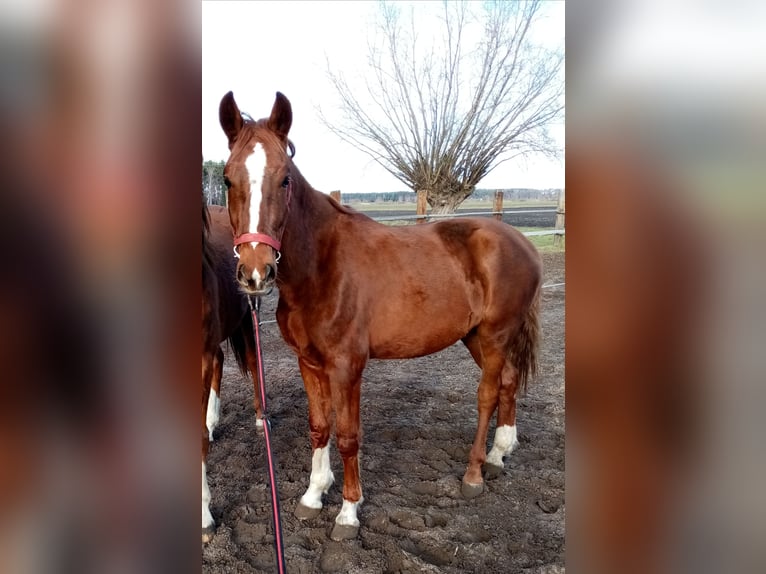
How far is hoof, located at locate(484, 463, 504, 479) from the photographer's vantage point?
2.83 m

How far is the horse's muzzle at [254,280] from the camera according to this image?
1718mm

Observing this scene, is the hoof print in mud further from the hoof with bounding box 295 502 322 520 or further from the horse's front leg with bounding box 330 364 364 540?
the hoof with bounding box 295 502 322 520

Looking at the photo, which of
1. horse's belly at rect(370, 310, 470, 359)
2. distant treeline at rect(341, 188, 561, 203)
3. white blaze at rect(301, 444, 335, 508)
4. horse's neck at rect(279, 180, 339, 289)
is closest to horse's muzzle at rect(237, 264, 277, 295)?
horse's neck at rect(279, 180, 339, 289)

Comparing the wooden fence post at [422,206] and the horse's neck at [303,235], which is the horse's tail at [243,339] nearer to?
the horse's neck at [303,235]

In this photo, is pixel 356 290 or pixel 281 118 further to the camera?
pixel 356 290

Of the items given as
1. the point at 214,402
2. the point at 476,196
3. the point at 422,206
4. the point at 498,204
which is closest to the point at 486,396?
the point at 214,402

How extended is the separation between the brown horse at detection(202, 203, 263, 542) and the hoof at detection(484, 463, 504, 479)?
1.54 m

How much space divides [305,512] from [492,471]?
1130 mm

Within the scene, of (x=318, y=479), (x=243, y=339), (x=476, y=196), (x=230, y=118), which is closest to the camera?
(x=230, y=118)

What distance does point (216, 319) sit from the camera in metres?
2.23

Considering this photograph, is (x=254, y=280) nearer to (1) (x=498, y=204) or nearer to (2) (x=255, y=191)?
(2) (x=255, y=191)

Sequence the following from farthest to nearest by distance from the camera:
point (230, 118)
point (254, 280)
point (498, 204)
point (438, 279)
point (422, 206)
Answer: point (498, 204) < point (422, 206) < point (438, 279) < point (230, 118) < point (254, 280)
